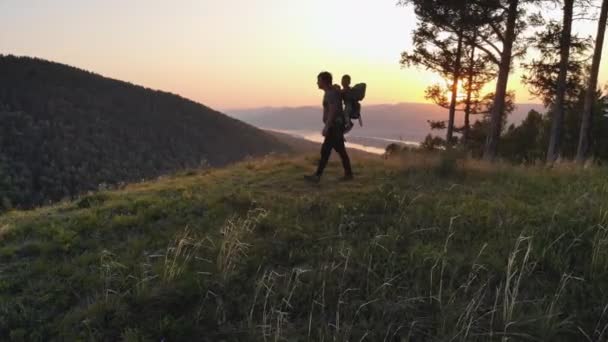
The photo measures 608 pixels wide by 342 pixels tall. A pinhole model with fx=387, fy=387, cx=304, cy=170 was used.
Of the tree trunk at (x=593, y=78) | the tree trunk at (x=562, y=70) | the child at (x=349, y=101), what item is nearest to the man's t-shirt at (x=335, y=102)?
the child at (x=349, y=101)

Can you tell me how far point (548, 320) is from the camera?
304 cm

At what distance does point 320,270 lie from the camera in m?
3.95

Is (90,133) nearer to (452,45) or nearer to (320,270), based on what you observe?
(452,45)

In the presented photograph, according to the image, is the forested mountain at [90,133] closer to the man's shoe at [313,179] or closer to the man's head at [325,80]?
the man's shoe at [313,179]

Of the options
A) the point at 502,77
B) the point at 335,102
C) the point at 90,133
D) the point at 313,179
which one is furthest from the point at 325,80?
the point at 90,133

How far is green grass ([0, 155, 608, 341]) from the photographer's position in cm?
324

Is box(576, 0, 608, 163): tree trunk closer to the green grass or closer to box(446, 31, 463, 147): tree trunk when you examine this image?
box(446, 31, 463, 147): tree trunk

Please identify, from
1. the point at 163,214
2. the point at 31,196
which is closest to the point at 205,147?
the point at 31,196

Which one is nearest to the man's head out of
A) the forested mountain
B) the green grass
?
the green grass

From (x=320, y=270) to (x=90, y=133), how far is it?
11092 centimetres

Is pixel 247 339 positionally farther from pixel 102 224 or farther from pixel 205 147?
pixel 205 147

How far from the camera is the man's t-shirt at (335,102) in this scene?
755 cm

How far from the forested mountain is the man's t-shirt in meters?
68.0

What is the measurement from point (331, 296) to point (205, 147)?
123 metres
